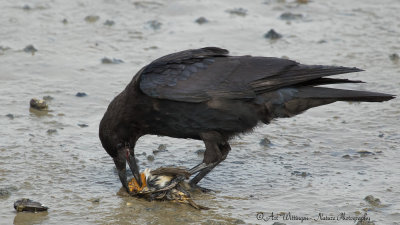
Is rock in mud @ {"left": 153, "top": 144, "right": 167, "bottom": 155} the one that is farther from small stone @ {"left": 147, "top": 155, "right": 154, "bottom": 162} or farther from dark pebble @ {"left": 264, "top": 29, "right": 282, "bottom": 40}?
dark pebble @ {"left": 264, "top": 29, "right": 282, "bottom": 40}

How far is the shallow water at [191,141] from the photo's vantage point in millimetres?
5492

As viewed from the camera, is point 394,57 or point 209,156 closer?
point 209,156

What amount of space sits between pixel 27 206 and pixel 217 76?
1.92m

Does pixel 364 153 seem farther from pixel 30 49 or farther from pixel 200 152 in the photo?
pixel 30 49

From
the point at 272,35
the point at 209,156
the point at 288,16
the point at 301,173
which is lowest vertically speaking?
the point at 301,173

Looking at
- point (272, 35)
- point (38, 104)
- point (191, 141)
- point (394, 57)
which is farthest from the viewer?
point (272, 35)

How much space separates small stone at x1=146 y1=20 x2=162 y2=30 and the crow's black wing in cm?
397

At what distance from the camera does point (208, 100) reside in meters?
5.96

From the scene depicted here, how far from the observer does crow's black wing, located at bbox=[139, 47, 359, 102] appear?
5910mm

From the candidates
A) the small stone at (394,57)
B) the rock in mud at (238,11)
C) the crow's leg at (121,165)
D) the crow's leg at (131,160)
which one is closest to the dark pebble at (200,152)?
the crow's leg at (131,160)

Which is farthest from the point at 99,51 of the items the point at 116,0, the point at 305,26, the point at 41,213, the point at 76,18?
the point at 41,213

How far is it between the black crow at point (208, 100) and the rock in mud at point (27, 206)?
836 mm

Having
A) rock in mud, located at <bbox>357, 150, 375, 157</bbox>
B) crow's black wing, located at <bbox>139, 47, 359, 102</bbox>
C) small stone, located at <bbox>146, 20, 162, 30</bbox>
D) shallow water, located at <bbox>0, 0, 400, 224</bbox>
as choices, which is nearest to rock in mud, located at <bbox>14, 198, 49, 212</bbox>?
shallow water, located at <bbox>0, 0, 400, 224</bbox>

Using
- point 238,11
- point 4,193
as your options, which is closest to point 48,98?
point 4,193
